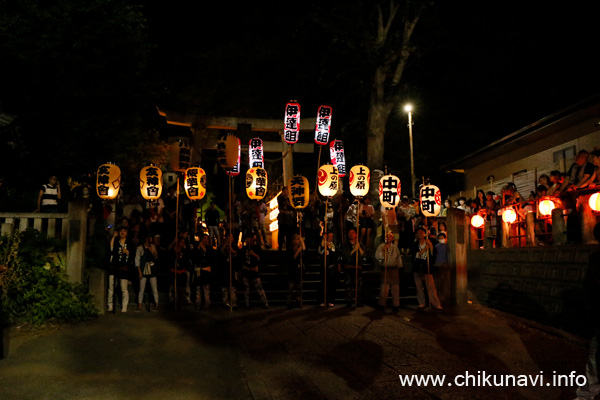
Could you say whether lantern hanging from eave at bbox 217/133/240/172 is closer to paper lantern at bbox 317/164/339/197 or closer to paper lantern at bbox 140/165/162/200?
paper lantern at bbox 140/165/162/200

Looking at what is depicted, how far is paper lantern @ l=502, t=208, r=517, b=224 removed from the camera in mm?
13416

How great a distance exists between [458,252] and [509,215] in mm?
1726

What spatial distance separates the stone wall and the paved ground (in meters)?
0.52

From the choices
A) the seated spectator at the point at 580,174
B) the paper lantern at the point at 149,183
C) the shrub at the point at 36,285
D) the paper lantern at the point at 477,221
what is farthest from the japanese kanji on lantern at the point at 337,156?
the shrub at the point at 36,285

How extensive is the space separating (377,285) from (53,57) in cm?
1347

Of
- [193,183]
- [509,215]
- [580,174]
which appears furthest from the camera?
[193,183]

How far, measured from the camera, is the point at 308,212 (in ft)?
59.4

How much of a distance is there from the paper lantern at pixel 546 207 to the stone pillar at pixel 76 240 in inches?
444

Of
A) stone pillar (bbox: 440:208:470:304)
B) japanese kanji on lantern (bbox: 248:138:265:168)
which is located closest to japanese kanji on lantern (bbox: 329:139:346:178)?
japanese kanji on lantern (bbox: 248:138:265:168)

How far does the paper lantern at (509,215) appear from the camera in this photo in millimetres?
13416

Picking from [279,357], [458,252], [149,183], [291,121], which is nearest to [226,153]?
[149,183]

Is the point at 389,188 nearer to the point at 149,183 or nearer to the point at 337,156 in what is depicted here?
the point at 337,156

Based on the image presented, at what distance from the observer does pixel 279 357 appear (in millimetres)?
8492

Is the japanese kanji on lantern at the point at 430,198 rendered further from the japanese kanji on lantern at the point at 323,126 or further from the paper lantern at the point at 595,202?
the japanese kanji on lantern at the point at 323,126
